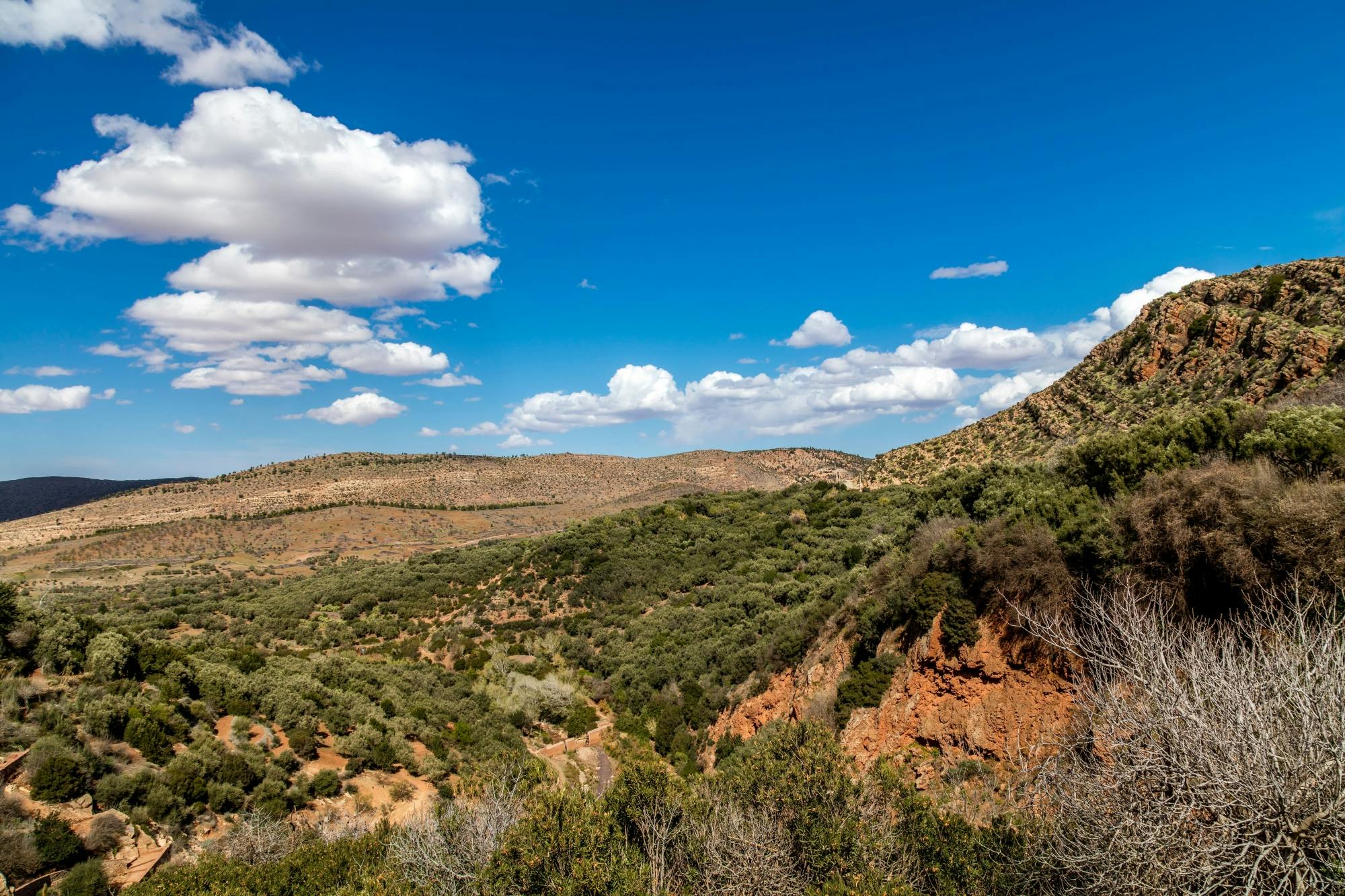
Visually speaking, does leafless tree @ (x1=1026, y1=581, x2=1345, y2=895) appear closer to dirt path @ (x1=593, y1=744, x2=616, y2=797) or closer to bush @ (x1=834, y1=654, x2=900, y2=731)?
bush @ (x1=834, y1=654, x2=900, y2=731)

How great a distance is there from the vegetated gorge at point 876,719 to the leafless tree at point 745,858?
2.2 inches

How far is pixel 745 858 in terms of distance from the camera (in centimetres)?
772

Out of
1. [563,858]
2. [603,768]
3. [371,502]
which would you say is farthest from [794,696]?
[371,502]

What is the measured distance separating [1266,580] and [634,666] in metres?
21.7

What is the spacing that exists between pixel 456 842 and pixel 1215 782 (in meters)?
9.44

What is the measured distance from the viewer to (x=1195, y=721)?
4809 mm

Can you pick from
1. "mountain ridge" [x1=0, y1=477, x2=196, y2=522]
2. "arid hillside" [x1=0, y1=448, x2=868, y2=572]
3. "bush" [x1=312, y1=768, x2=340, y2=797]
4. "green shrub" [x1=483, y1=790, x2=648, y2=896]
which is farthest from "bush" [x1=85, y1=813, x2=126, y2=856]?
"mountain ridge" [x1=0, y1=477, x2=196, y2=522]

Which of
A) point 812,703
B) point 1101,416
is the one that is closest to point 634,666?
point 812,703

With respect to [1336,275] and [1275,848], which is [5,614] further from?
[1336,275]

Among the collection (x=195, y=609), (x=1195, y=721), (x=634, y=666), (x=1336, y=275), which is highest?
(x=1336, y=275)

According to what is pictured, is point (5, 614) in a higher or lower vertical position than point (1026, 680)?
higher

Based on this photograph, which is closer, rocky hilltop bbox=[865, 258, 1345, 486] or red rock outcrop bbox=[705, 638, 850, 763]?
red rock outcrop bbox=[705, 638, 850, 763]

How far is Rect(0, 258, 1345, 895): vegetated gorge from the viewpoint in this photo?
16.9ft

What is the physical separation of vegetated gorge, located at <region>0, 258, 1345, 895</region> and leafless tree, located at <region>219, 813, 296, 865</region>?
7 cm
